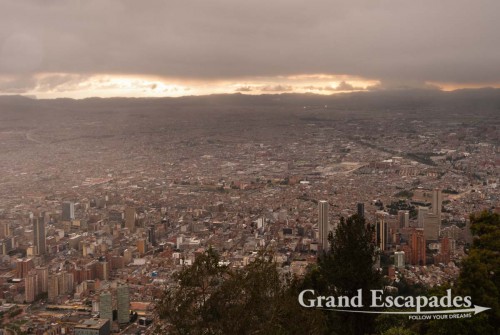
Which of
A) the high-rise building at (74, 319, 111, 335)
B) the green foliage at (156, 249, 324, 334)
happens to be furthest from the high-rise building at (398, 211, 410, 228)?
the green foliage at (156, 249, 324, 334)

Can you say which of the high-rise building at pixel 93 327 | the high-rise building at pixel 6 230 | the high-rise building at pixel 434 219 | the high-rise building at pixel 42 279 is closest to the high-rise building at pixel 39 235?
the high-rise building at pixel 6 230

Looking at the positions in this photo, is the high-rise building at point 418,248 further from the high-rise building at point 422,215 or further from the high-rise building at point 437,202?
the high-rise building at point 437,202

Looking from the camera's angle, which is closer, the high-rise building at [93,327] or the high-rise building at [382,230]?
the high-rise building at [93,327]

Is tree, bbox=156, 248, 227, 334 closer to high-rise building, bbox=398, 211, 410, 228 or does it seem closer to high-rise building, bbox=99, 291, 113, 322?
high-rise building, bbox=99, 291, 113, 322

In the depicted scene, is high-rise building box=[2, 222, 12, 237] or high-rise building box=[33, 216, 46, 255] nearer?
high-rise building box=[33, 216, 46, 255]

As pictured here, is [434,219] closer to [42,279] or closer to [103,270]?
[103,270]

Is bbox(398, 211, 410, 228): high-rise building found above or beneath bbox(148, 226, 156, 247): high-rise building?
above

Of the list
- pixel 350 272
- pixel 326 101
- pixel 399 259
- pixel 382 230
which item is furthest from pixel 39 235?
pixel 326 101

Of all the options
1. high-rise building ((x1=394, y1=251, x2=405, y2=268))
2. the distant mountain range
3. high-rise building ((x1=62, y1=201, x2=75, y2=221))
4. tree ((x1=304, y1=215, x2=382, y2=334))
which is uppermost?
the distant mountain range
